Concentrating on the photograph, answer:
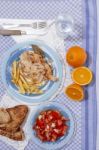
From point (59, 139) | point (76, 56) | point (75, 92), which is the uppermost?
point (76, 56)

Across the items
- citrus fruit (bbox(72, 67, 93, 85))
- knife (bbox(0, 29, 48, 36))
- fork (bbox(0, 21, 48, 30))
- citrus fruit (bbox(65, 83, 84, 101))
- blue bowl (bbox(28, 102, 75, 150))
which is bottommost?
blue bowl (bbox(28, 102, 75, 150))

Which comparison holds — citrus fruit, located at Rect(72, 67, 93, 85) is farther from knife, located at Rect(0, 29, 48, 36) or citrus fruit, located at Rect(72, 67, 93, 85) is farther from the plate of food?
knife, located at Rect(0, 29, 48, 36)

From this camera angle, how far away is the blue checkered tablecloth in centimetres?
270

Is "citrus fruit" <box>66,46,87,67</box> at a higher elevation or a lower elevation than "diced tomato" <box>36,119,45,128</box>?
higher

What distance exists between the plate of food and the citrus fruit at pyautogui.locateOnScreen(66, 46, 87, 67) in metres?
0.04

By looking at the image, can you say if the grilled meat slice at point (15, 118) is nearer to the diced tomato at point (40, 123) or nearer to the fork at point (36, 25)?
→ the diced tomato at point (40, 123)

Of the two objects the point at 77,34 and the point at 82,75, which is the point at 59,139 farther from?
the point at 77,34

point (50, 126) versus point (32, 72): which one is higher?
point (32, 72)

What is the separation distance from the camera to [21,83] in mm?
2695

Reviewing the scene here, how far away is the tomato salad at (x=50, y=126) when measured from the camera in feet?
8.80

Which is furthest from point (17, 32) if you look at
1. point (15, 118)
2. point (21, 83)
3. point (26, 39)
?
point (15, 118)

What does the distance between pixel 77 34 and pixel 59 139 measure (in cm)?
33

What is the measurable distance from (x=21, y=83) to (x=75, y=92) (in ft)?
0.55

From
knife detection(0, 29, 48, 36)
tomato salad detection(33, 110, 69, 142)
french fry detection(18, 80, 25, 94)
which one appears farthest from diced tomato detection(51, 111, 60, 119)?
knife detection(0, 29, 48, 36)
